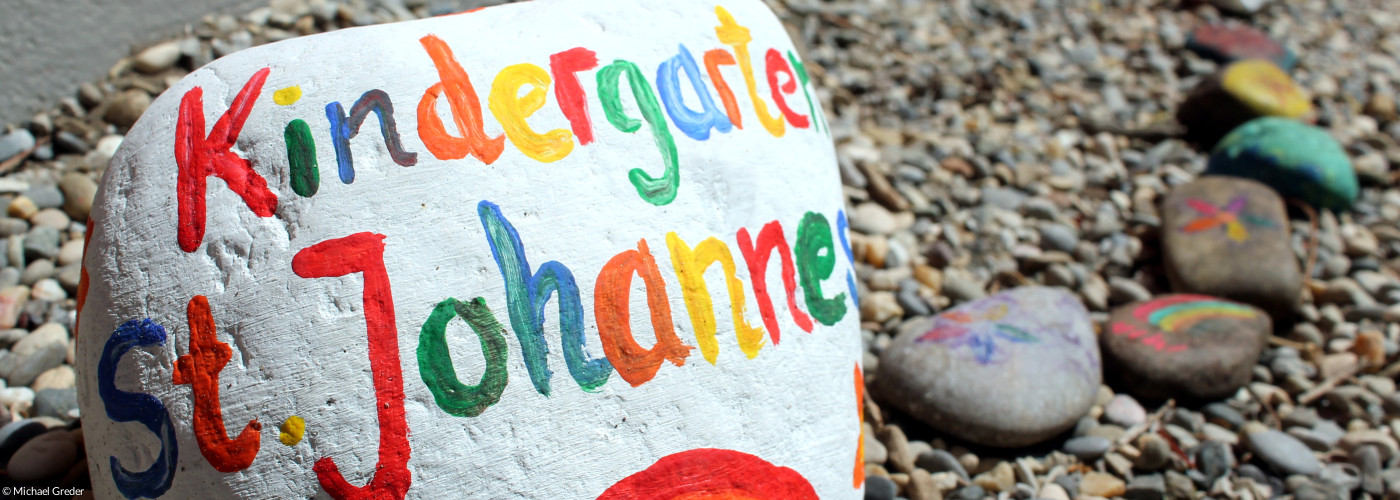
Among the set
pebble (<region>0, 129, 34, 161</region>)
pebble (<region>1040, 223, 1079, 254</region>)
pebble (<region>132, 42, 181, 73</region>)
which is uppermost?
pebble (<region>132, 42, 181, 73</region>)

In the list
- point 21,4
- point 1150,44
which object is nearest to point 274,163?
point 21,4

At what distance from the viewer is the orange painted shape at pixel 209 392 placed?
1393 mm

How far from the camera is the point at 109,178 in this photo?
1.62 meters

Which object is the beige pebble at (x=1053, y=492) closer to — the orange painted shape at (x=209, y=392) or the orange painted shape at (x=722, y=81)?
the orange painted shape at (x=722, y=81)

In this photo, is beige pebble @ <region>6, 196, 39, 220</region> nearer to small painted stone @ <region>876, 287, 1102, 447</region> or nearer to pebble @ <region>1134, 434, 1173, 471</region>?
small painted stone @ <region>876, 287, 1102, 447</region>

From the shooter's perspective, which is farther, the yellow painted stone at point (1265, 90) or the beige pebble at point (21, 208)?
the yellow painted stone at point (1265, 90)

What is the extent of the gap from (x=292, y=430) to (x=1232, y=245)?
115 inches

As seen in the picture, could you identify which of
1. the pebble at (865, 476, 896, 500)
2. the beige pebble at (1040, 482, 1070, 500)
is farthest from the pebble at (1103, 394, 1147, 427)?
the pebble at (865, 476, 896, 500)

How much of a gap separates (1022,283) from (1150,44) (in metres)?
2.49

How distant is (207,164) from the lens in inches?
60.0

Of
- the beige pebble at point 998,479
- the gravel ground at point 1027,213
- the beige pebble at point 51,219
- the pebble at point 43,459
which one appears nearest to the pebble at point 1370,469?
the gravel ground at point 1027,213

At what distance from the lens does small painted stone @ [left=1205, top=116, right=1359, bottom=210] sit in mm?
3471

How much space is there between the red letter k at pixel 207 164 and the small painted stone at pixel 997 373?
1603mm

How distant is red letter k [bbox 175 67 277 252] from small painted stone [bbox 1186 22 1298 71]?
463 centimetres
